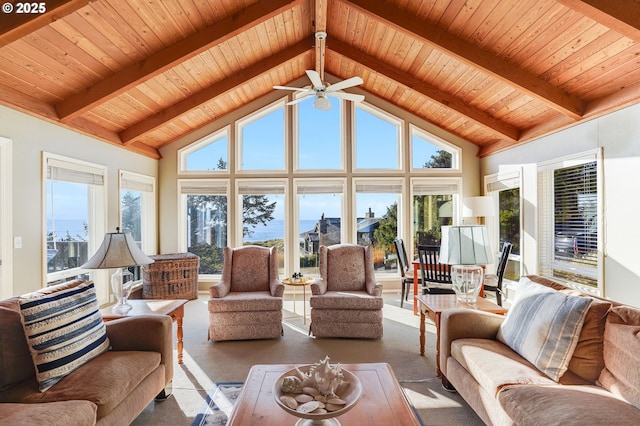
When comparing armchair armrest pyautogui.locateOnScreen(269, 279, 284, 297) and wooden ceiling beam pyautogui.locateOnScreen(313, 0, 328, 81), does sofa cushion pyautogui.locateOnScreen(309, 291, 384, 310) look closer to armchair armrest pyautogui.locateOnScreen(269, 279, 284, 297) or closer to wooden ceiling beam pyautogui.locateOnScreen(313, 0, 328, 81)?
armchair armrest pyautogui.locateOnScreen(269, 279, 284, 297)

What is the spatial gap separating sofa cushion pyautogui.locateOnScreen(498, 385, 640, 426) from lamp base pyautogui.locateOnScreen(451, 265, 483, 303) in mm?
1176

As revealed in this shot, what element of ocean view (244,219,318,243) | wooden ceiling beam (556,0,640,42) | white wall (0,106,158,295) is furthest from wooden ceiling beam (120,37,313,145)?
wooden ceiling beam (556,0,640,42)

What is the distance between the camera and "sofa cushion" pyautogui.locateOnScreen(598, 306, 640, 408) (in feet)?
5.39

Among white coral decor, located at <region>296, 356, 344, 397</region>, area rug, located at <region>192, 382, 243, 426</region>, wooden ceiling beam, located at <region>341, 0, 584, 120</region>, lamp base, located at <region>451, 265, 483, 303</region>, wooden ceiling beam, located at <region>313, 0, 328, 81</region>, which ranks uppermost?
wooden ceiling beam, located at <region>313, 0, 328, 81</region>

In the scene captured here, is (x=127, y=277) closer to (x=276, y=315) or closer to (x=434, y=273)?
(x=276, y=315)

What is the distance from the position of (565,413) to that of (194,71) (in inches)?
189

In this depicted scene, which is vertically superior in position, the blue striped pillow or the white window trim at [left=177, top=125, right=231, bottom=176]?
the white window trim at [left=177, top=125, right=231, bottom=176]

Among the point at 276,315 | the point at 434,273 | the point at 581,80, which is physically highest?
the point at 581,80

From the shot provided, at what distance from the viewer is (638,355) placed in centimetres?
163

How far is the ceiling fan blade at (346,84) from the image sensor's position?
3.44 meters

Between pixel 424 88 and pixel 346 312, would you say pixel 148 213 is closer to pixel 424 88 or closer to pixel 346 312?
pixel 346 312

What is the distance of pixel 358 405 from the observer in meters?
1.67

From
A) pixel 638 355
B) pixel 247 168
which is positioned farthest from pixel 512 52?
pixel 247 168

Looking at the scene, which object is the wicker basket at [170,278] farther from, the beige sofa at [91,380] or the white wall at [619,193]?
the white wall at [619,193]
